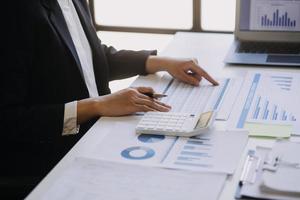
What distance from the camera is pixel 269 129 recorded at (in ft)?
4.38

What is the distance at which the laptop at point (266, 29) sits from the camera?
1.94 metres

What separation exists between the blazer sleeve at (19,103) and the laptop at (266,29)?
2.35ft

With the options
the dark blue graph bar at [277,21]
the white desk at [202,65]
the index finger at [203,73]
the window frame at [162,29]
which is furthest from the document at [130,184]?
the window frame at [162,29]

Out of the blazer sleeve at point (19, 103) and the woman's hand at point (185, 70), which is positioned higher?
the woman's hand at point (185, 70)

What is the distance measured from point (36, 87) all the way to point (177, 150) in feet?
1.70

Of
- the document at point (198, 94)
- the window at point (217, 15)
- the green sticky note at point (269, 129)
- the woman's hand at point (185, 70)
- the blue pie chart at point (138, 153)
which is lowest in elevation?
the blue pie chart at point (138, 153)

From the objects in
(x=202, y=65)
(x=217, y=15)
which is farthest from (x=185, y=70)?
(x=217, y=15)

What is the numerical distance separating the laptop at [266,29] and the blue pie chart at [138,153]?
2.39ft

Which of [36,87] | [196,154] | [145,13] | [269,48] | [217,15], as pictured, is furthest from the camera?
[145,13]

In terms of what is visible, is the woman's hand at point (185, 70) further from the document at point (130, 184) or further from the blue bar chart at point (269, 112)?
the document at point (130, 184)

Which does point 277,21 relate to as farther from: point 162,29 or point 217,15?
→ point 162,29

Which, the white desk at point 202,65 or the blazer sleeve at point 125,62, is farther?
the blazer sleeve at point 125,62

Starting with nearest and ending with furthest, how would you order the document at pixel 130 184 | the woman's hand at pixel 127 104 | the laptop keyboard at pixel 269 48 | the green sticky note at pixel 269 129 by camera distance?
the document at pixel 130 184 < the green sticky note at pixel 269 129 < the woman's hand at pixel 127 104 < the laptop keyboard at pixel 269 48

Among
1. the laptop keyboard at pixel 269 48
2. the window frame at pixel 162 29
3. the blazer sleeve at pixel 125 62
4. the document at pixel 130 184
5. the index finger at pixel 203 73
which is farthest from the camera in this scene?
the window frame at pixel 162 29
